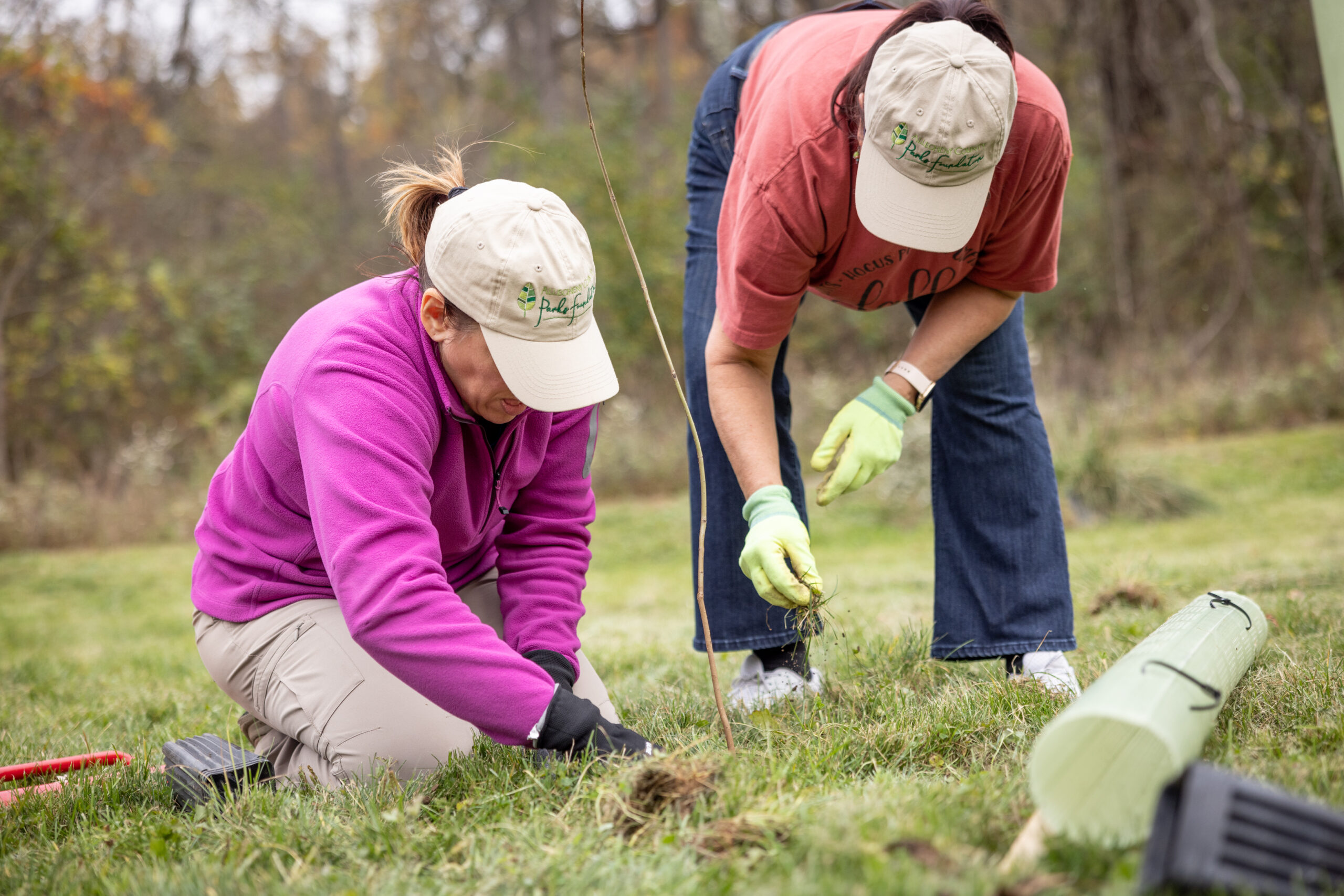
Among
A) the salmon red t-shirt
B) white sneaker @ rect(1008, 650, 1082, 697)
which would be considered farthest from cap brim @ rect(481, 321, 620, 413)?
white sneaker @ rect(1008, 650, 1082, 697)

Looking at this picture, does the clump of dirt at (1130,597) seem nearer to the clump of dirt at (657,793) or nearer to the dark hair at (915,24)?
the dark hair at (915,24)

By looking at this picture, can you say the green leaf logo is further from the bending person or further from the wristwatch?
the wristwatch

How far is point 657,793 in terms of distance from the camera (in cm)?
161

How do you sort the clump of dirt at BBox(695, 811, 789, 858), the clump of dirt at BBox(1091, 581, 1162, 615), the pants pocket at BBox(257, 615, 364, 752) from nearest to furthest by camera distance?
the clump of dirt at BBox(695, 811, 789, 858) → the pants pocket at BBox(257, 615, 364, 752) → the clump of dirt at BBox(1091, 581, 1162, 615)

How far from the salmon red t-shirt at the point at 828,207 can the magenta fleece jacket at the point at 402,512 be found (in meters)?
0.51

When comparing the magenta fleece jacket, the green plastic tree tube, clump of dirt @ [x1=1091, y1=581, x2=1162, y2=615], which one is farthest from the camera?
clump of dirt @ [x1=1091, y1=581, x2=1162, y2=615]

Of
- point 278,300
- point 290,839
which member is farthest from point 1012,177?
point 278,300

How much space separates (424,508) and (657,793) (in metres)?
0.66

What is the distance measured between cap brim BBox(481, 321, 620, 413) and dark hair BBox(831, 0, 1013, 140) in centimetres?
69

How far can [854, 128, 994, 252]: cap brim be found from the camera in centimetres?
195

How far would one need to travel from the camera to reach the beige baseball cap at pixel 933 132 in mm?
1842

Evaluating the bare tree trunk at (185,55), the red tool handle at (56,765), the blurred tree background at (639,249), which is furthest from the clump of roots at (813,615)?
the bare tree trunk at (185,55)

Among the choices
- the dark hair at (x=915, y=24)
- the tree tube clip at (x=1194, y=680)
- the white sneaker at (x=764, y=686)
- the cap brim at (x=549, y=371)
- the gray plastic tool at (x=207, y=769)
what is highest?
the dark hair at (x=915, y=24)

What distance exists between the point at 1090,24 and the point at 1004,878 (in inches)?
449
